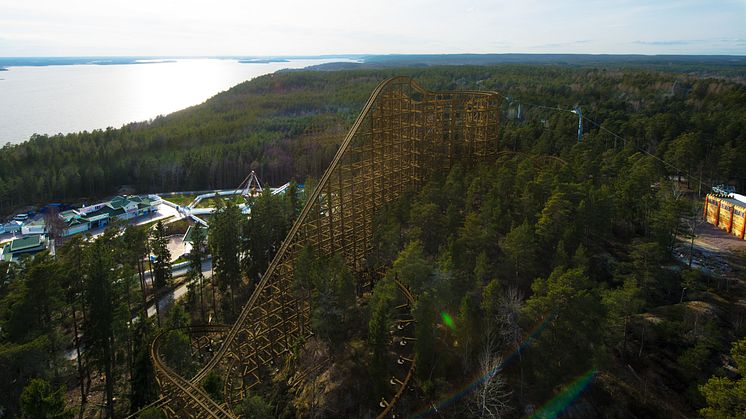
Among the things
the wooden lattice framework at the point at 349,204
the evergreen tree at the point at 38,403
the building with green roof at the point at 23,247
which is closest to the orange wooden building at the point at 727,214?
the wooden lattice framework at the point at 349,204

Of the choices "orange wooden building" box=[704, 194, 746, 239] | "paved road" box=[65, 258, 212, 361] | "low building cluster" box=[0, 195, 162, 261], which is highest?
"orange wooden building" box=[704, 194, 746, 239]

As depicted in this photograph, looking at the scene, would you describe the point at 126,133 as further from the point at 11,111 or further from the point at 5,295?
the point at 11,111

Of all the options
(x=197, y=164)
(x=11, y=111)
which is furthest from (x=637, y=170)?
(x=11, y=111)

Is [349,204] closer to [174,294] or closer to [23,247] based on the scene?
[174,294]

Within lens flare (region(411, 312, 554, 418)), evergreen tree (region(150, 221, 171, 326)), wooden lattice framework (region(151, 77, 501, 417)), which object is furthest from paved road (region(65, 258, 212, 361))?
lens flare (region(411, 312, 554, 418))

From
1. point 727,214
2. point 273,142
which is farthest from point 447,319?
point 273,142

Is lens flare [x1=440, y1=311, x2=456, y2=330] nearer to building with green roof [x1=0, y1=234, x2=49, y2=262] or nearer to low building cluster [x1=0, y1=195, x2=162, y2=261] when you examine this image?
building with green roof [x1=0, y1=234, x2=49, y2=262]
